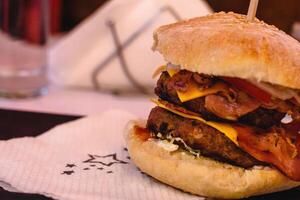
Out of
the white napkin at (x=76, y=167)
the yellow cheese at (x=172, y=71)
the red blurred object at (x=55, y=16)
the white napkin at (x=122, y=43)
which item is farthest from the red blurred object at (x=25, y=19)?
the red blurred object at (x=55, y=16)

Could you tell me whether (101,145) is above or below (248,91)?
below

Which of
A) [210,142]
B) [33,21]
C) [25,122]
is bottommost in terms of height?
[25,122]

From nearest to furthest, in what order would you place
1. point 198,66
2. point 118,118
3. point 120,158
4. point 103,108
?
1. point 198,66
2. point 120,158
3. point 118,118
4. point 103,108

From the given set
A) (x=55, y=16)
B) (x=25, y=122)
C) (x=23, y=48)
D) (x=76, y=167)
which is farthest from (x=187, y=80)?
(x=55, y=16)

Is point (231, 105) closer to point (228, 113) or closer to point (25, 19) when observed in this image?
A: point (228, 113)

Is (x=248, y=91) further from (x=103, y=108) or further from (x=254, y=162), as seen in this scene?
(x=103, y=108)

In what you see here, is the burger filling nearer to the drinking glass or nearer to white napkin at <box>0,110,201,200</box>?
white napkin at <box>0,110,201,200</box>

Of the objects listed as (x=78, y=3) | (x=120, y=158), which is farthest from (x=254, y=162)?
(x=78, y=3)

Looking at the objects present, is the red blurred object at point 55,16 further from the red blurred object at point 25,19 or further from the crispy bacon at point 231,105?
the crispy bacon at point 231,105
